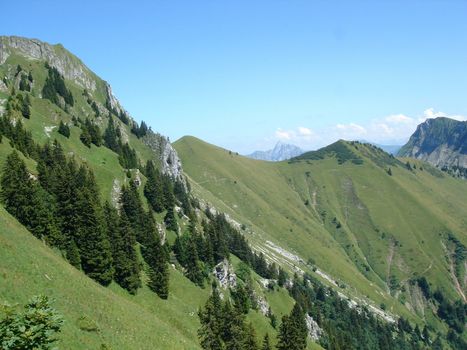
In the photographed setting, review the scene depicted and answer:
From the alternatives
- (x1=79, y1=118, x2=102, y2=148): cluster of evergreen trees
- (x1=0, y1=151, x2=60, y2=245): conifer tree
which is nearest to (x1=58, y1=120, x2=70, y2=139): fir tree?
(x1=79, y1=118, x2=102, y2=148): cluster of evergreen trees

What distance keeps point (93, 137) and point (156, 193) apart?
2907 centimetres

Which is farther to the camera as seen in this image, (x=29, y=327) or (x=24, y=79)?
(x=24, y=79)

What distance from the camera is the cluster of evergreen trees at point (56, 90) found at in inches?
6648

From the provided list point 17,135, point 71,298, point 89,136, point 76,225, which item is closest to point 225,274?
point 89,136

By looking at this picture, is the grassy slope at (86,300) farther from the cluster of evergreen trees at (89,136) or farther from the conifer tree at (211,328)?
the cluster of evergreen trees at (89,136)

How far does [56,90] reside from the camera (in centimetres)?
17725

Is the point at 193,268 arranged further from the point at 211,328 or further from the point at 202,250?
the point at 211,328

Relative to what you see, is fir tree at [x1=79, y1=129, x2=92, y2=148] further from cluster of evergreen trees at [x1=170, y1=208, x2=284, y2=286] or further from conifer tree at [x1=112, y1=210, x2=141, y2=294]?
conifer tree at [x1=112, y1=210, x2=141, y2=294]

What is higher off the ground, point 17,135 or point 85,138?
point 85,138

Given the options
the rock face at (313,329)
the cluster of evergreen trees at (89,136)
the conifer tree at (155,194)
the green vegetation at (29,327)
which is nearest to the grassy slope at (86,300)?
the green vegetation at (29,327)

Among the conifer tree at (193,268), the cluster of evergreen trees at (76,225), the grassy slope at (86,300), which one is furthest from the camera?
the conifer tree at (193,268)

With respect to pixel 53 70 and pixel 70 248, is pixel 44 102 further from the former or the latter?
pixel 70 248

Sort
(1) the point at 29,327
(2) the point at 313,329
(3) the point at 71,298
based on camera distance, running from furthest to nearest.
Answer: (2) the point at 313,329 → (3) the point at 71,298 → (1) the point at 29,327

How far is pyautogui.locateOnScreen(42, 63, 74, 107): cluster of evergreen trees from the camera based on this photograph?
6648 inches
